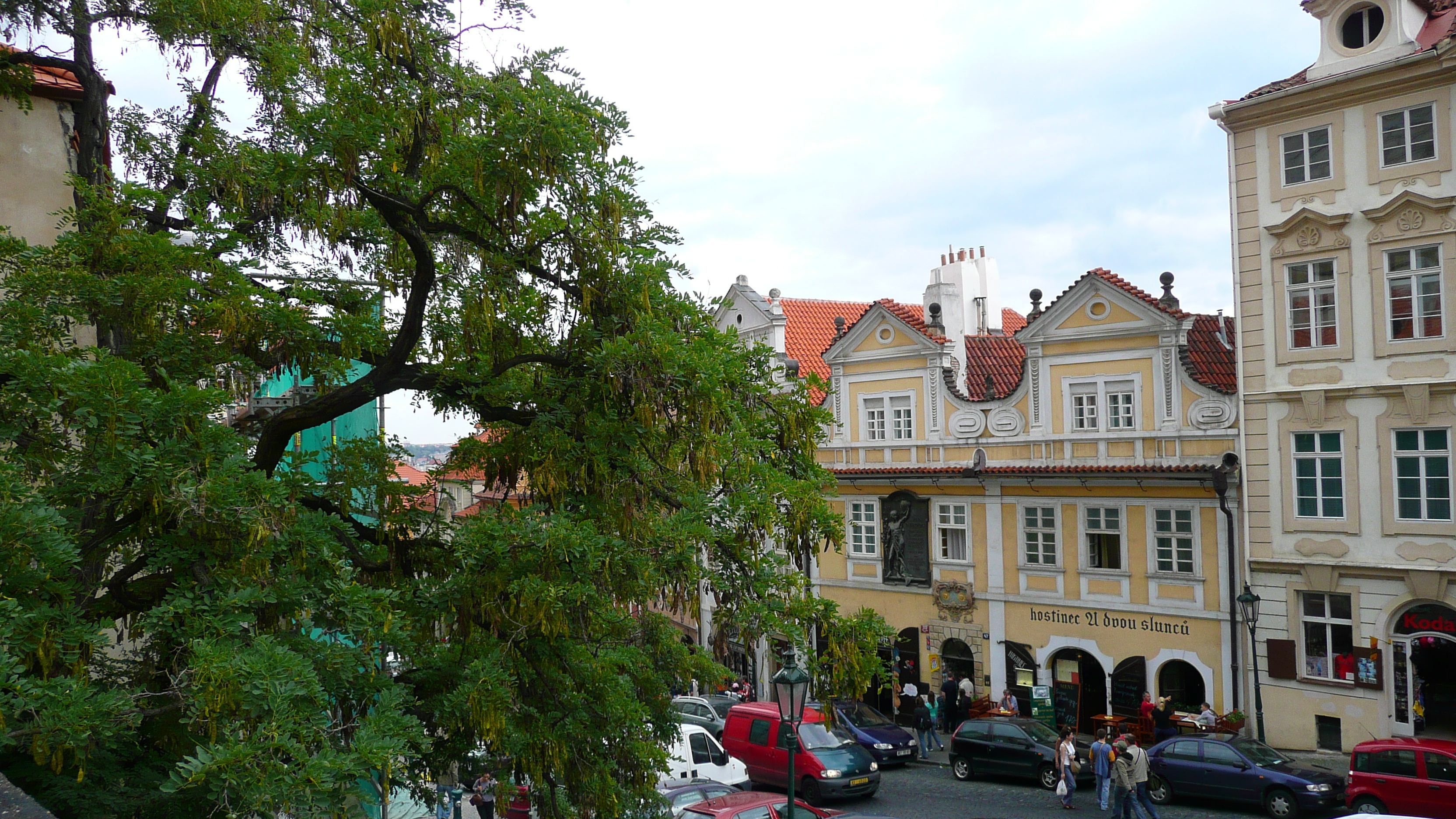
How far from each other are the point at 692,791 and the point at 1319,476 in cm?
1474

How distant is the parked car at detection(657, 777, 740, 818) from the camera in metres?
17.5

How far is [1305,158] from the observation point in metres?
23.5

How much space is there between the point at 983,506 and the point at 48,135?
2262 centimetres

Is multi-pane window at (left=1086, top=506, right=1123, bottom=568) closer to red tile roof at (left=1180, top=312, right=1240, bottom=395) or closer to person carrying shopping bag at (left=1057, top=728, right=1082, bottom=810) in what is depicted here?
red tile roof at (left=1180, top=312, right=1240, bottom=395)

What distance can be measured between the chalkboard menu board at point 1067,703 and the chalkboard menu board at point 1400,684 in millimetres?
6971

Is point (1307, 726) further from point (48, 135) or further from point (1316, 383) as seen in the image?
point (48, 135)

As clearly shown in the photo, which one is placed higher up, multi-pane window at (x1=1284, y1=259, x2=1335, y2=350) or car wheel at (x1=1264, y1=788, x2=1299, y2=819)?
multi-pane window at (x1=1284, y1=259, x2=1335, y2=350)

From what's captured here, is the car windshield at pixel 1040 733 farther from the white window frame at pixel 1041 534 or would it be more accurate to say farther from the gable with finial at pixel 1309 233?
the gable with finial at pixel 1309 233

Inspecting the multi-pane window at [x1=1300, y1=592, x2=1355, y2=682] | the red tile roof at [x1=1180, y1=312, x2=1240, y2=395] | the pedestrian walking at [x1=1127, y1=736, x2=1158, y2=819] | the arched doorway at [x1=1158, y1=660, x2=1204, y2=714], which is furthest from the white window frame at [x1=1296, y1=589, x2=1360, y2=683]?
the pedestrian walking at [x1=1127, y1=736, x2=1158, y2=819]

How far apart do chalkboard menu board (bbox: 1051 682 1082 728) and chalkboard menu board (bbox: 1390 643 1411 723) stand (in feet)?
22.9

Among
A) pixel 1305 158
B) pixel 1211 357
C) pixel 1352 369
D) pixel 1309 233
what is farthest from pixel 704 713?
pixel 1305 158

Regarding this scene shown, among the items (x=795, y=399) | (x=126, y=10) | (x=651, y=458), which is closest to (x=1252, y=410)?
(x=795, y=399)

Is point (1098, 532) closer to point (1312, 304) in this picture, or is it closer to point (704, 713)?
point (1312, 304)

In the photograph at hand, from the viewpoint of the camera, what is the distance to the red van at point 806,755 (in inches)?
851
